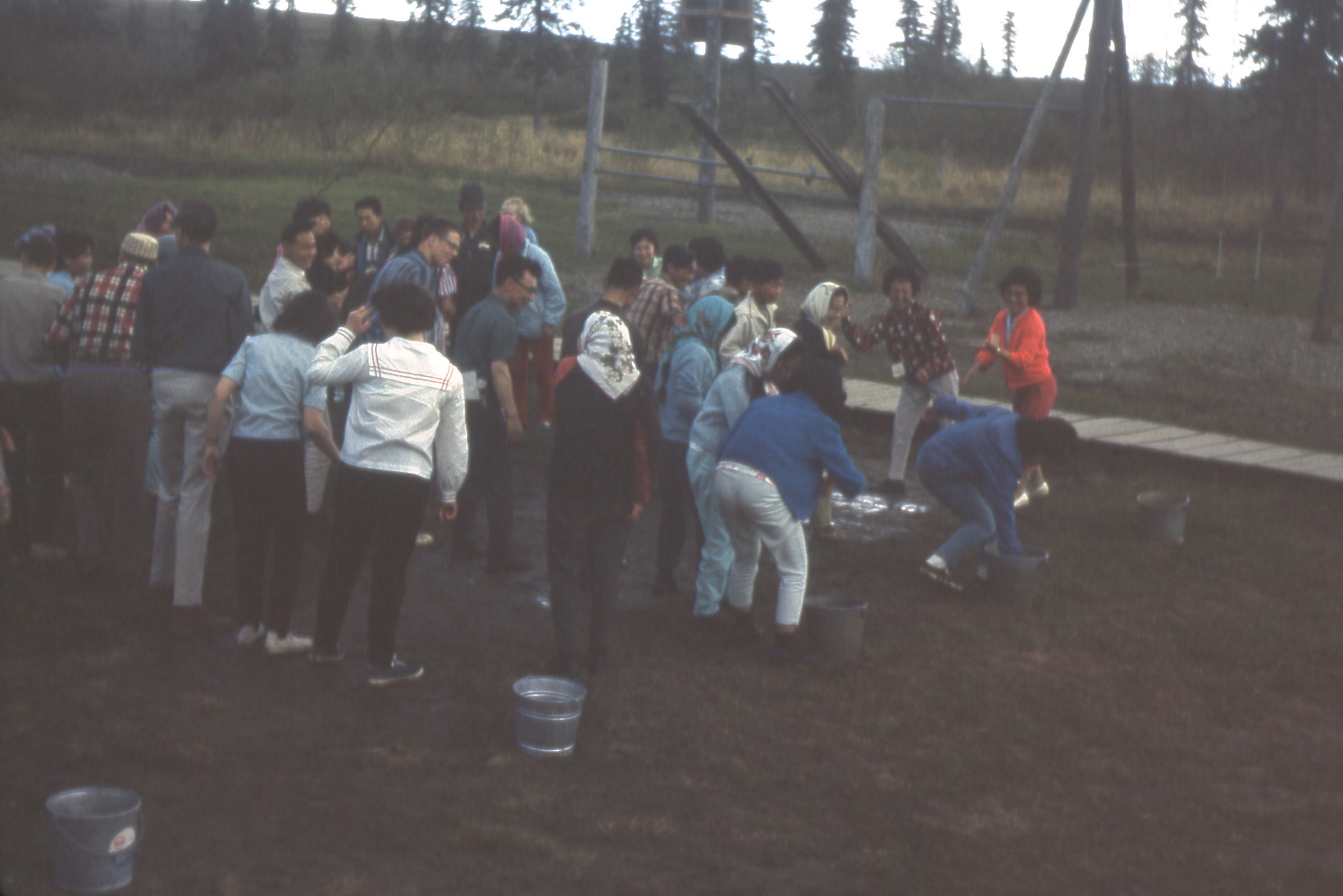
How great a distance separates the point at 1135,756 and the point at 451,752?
2.64 meters

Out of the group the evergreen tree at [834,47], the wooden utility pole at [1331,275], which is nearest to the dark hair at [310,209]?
the wooden utility pole at [1331,275]

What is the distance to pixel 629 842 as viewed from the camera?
4688mm

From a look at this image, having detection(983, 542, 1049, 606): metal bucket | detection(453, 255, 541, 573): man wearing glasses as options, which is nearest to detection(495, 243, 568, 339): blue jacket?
detection(453, 255, 541, 573): man wearing glasses

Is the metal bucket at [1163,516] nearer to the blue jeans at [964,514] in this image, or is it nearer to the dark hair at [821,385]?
the blue jeans at [964,514]

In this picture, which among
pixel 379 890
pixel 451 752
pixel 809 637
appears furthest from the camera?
pixel 809 637

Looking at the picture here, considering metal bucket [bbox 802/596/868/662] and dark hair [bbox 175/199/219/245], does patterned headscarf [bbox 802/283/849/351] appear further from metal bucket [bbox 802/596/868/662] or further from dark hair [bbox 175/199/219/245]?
dark hair [bbox 175/199/219/245]

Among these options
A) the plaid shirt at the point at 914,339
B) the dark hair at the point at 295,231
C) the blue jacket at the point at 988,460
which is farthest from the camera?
the plaid shirt at the point at 914,339

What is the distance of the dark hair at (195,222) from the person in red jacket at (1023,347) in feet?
15.1

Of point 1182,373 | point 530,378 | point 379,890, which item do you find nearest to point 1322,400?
point 1182,373

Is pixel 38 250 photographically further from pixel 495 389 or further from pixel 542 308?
pixel 542 308

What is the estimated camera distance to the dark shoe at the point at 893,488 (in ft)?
33.1

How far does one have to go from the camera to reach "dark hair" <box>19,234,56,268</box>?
24.0 feet

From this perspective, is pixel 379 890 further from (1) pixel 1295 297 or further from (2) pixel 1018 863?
(1) pixel 1295 297

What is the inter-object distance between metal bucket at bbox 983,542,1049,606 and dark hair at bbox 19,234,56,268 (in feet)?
16.7
